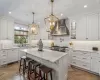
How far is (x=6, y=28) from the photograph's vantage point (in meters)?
4.77

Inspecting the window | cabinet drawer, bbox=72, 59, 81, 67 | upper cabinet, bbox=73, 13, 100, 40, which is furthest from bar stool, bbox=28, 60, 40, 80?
the window

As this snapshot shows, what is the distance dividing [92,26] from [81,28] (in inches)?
21.2

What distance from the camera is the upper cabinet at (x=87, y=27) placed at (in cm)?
362

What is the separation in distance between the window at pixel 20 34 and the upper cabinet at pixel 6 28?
0.89 metres

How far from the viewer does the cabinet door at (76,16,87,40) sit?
400 centimetres

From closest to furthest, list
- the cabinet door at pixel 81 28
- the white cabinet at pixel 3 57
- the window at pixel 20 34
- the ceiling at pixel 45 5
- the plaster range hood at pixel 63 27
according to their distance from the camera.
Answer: the ceiling at pixel 45 5, the cabinet door at pixel 81 28, the white cabinet at pixel 3 57, the plaster range hood at pixel 63 27, the window at pixel 20 34

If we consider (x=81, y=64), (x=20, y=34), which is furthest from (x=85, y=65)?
(x=20, y=34)

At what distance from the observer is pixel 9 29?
194 inches

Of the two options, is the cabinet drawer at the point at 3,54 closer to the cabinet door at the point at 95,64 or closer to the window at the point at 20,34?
the window at the point at 20,34

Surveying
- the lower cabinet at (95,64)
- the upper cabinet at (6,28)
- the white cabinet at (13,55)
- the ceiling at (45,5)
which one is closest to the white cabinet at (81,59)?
the lower cabinet at (95,64)

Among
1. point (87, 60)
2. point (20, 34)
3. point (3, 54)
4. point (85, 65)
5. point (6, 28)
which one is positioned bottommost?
point (85, 65)

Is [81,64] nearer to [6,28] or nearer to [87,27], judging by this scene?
[87,27]

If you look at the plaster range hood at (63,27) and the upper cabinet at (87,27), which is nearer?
the upper cabinet at (87,27)

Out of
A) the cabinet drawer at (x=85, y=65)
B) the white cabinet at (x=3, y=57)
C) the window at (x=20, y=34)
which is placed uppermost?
the window at (x=20, y=34)
